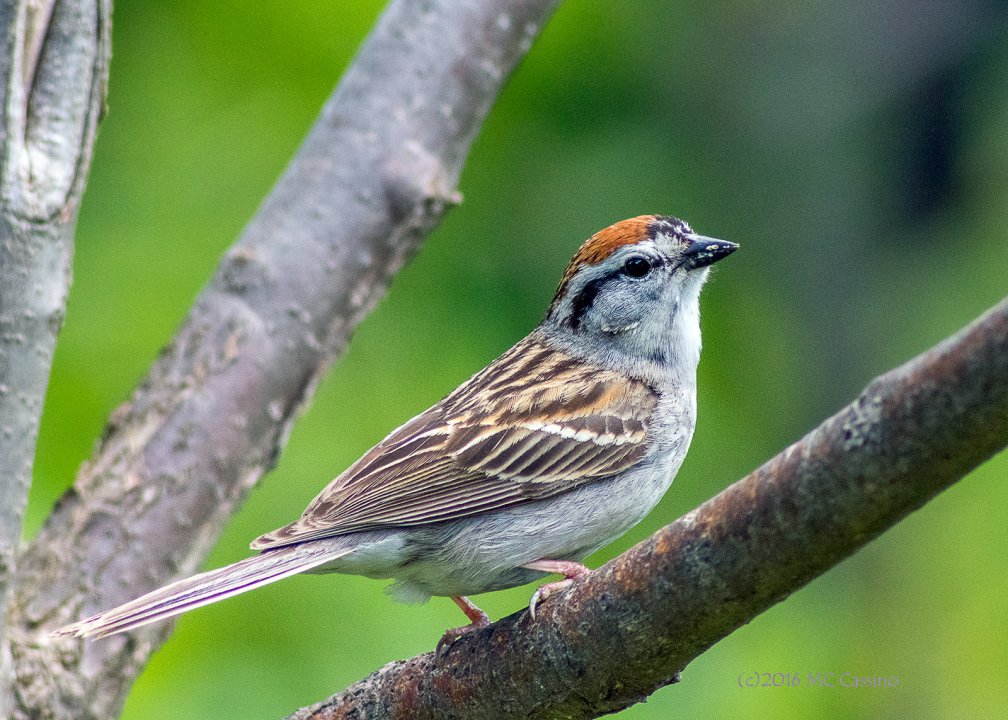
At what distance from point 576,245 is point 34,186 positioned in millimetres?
4169

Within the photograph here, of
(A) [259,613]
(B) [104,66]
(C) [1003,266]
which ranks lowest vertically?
(A) [259,613]

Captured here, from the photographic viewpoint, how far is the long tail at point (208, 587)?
3.53 m

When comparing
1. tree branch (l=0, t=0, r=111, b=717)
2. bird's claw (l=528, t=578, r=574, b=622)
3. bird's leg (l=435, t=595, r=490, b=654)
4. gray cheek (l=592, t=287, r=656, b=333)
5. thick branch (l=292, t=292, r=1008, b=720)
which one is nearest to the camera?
thick branch (l=292, t=292, r=1008, b=720)

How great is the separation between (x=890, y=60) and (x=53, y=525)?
24.3 ft

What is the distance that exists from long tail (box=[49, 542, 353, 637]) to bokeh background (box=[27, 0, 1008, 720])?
5.14 feet

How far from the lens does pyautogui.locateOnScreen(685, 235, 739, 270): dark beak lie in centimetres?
499

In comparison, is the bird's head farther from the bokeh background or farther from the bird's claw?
the bird's claw

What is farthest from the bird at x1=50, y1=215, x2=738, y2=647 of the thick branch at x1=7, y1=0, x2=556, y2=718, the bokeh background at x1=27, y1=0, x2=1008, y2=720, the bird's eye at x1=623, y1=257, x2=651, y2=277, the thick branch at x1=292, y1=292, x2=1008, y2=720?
the bokeh background at x1=27, y1=0, x2=1008, y2=720

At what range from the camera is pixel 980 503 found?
7.16 m

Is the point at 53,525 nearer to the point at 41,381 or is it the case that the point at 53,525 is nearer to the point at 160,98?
the point at 41,381

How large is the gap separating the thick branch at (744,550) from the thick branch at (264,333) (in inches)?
64.6

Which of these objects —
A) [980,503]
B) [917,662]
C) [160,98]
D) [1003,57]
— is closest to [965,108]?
[1003,57]

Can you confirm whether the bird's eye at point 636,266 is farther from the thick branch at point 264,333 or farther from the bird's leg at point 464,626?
the bird's leg at point 464,626

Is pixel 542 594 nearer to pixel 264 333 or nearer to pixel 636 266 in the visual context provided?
pixel 636 266
